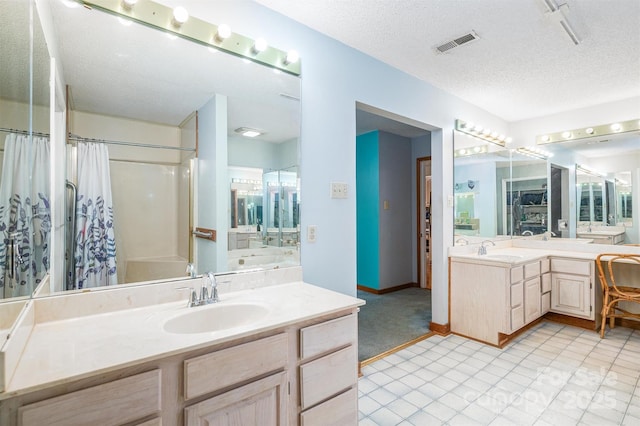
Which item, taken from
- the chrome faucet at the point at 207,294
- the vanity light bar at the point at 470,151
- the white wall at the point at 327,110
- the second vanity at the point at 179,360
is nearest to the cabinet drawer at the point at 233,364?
the second vanity at the point at 179,360

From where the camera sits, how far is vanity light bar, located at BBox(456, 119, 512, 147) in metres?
3.32

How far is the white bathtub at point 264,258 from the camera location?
178 centimetres

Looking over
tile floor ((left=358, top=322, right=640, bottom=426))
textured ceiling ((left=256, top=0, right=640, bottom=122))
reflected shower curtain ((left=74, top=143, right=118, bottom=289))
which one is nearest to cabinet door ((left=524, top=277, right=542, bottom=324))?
tile floor ((left=358, top=322, right=640, bottom=426))

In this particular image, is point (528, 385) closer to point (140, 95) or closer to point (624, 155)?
point (624, 155)

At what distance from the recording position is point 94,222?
1408mm

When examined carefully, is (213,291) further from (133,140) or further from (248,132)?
(248,132)

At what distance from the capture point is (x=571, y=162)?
369 centimetres

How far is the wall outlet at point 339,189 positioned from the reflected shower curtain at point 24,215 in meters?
1.51

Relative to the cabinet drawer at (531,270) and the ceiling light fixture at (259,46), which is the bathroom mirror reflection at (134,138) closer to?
the ceiling light fixture at (259,46)

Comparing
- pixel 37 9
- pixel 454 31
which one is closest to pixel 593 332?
pixel 454 31

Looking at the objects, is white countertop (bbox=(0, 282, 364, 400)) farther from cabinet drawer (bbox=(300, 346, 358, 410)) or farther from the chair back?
the chair back

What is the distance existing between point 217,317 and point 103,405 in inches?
23.8

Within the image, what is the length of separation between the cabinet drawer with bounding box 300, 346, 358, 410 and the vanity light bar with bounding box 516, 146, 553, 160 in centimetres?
374

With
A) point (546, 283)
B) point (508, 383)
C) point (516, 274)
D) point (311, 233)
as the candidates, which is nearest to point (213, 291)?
point (311, 233)
